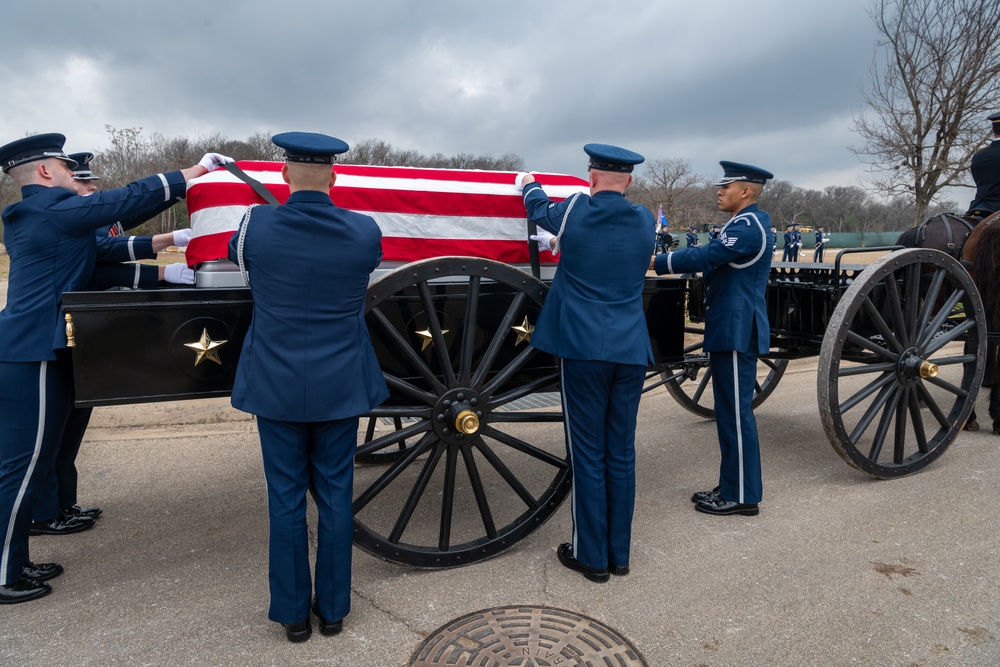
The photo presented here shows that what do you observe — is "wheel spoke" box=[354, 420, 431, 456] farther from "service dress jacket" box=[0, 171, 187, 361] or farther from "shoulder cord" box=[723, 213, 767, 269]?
"shoulder cord" box=[723, 213, 767, 269]

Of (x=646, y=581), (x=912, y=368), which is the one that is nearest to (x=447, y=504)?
(x=646, y=581)

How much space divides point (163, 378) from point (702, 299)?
2.93 m

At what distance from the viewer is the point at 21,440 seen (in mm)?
2764

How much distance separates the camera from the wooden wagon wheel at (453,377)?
9.54ft

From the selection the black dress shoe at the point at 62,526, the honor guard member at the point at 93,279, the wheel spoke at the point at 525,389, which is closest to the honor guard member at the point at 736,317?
the wheel spoke at the point at 525,389

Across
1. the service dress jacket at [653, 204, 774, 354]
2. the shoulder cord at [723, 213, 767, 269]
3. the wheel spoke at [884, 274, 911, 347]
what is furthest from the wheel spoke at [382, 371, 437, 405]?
the wheel spoke at [884, 274, 911, 347]

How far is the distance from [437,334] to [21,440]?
162cm

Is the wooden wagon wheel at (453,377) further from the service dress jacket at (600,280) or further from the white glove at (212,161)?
the white glove at (212,161)

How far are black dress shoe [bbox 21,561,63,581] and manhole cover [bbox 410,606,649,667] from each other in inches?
63.8

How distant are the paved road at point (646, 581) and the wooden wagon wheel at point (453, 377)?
0.19 m

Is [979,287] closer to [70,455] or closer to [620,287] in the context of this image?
[620,287]

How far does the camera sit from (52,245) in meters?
2.75

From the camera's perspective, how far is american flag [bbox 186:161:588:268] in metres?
2.90

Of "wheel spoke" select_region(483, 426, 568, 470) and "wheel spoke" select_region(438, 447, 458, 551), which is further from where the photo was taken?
"wheel spoke" select_region(483, 426, 568, 470)
